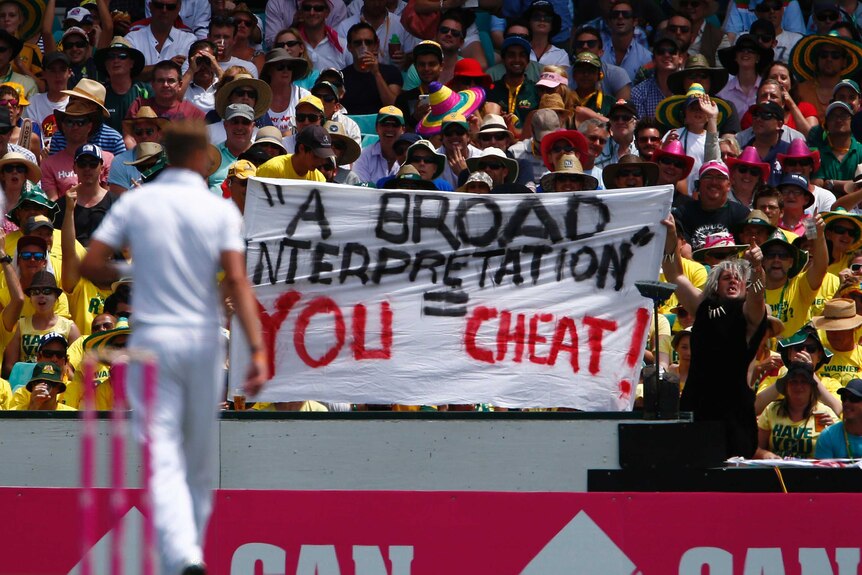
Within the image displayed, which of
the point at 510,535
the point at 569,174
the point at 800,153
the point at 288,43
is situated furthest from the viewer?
the point at 288,43

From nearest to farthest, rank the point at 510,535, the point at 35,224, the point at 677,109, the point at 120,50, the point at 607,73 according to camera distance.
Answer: the point at 510,535
the point at 35,224
the point at 677,109
the point at 120,50
the point at 607,73

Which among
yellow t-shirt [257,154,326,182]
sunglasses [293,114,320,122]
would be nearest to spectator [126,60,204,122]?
sunglasses [293,114,320,122]

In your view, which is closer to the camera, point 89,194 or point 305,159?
point 305,159

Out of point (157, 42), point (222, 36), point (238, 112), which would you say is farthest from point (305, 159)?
point (157, 42)

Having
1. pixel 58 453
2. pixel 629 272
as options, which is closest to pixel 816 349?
pixel 629 272

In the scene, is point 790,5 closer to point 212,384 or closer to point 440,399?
point 440,399

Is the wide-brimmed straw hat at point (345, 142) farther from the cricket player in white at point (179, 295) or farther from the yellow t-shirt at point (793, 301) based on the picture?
the cricket player in white at point (179, 295)

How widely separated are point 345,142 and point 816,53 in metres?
5.08

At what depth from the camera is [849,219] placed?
12.8 meters

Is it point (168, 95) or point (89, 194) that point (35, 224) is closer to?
point (89, 194)

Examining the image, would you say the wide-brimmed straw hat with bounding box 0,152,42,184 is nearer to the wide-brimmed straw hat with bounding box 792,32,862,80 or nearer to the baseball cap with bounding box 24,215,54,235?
the baseball cap with bounding box 24,215,54,235

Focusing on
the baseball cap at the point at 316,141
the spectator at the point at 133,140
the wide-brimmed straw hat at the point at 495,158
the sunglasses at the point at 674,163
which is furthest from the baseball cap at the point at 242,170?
the sunglasses at the point at 674,163

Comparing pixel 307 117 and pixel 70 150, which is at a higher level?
pixel 307 117

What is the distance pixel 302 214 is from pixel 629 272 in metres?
1.97
